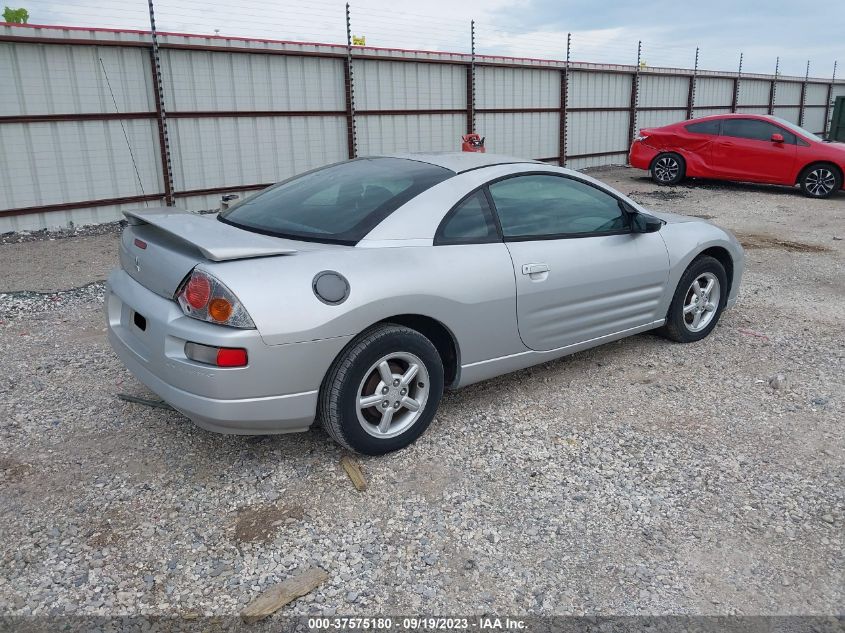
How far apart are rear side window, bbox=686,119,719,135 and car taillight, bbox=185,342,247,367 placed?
42.5ft

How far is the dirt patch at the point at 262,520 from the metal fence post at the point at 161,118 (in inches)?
322

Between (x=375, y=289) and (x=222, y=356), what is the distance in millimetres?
736

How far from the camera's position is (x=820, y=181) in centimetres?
1277

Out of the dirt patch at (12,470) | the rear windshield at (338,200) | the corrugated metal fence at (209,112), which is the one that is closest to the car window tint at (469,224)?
the rear windshield at (338,200)

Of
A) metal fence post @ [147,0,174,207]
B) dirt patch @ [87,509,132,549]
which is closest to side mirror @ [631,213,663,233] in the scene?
dirt patch @ [87,509,132,549]

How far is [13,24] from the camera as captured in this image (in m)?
8.50

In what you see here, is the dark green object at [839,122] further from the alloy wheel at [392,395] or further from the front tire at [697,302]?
the alloy wheel at [392,395]

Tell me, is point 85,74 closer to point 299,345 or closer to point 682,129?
point 299,345

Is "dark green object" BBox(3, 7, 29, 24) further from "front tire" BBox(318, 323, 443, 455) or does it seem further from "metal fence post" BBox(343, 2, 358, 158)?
"front tire" BBox(318, 323, 443, 455)

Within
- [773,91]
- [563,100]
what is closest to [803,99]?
[773,91]

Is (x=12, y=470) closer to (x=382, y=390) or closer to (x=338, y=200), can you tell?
(x=382, y=390)

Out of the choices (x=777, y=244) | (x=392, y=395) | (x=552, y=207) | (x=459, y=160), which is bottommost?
(x=777, y=244)

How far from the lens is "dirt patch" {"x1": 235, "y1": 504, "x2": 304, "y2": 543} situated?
279cm

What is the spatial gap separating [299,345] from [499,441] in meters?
1.26
